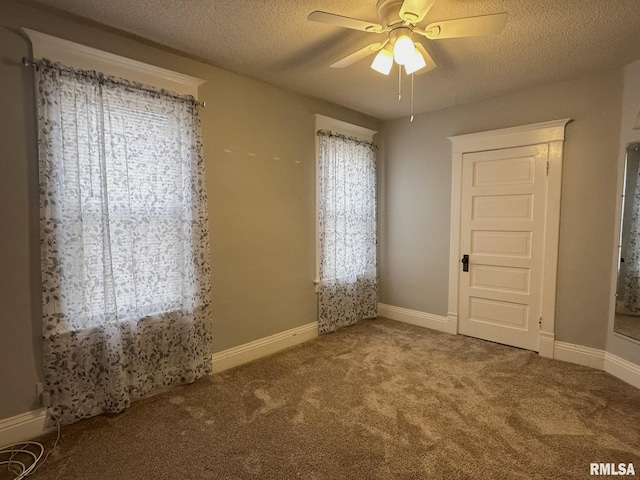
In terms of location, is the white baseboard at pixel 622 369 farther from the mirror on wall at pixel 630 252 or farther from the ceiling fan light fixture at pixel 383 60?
the ceiling fan light fixture at pixel 383 60

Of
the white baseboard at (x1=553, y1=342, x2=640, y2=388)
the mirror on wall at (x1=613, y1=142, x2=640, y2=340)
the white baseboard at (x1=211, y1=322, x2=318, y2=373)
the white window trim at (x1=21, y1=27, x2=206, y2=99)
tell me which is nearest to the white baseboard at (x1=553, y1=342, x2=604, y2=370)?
the white baseboard at (x1=553, y1=342, x2=640, y2=388)

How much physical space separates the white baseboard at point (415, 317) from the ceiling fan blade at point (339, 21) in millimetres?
3319

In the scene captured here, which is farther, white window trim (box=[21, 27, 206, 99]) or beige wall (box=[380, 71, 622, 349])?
beige wall (box=[380, 71, 622, 349])

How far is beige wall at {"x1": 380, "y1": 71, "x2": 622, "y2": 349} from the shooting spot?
303cm

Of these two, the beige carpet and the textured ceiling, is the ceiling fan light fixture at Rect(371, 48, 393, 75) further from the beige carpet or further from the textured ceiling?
the beige carpet

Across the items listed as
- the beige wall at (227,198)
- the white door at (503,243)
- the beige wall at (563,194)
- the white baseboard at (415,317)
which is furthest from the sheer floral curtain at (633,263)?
the beige wall at (227,198)

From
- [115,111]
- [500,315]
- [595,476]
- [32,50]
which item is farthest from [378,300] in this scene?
[32,50]

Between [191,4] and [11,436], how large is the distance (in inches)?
112

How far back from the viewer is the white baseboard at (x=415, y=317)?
4.12 meters

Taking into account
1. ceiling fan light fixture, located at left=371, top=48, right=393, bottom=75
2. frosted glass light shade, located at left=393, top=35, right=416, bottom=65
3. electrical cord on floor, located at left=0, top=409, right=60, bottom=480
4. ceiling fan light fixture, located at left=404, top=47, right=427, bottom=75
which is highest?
ceiling fan light fixture, located at left=371, top=48, right=393, bottom=75

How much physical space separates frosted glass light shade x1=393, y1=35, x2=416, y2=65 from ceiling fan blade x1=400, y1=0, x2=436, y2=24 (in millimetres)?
92

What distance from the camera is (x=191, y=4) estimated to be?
206 cm

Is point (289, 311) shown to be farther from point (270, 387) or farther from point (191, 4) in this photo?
point (191, 4)

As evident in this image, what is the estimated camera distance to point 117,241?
2367mm
